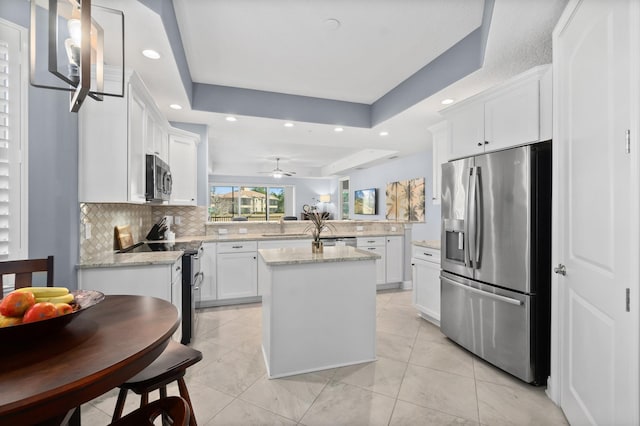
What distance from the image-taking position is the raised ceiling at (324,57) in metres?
2.06

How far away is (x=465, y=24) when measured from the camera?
91.3 inches

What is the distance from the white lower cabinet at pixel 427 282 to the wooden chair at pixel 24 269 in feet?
9.97

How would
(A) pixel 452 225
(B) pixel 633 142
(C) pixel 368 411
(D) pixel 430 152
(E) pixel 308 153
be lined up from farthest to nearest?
(E) pixel 308 153, (D) pixel 430 152, (A) pixel 452 225, (C) pixel 368 411, (B) pixel 633 142

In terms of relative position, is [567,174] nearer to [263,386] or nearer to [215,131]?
[263,386]

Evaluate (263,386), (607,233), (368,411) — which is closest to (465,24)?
(607,233)

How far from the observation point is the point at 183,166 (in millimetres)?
3857

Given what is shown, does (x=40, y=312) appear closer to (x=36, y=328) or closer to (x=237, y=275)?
(x=36, y=328)

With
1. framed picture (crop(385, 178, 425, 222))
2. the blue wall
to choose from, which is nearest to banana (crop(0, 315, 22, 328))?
the blue wall

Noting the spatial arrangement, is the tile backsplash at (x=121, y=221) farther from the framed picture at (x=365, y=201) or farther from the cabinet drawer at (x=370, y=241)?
the framed picture at (x=365, y=201)

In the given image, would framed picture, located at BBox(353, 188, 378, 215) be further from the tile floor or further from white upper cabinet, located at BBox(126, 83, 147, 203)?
white upper cabinet, located at BBox(126, 83, 147, 203)

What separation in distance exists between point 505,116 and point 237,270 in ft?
10.9

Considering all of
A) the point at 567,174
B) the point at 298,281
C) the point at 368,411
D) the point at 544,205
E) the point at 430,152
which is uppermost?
the point at 430,152

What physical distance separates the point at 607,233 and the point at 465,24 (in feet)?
6.11

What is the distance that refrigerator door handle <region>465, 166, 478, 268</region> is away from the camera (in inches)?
95.3
